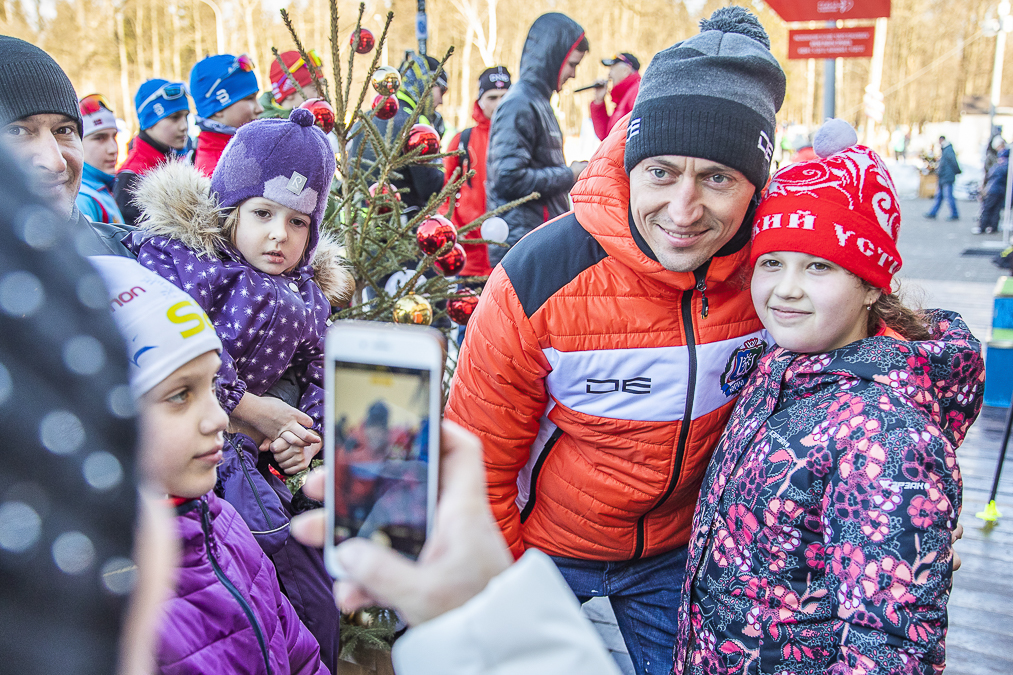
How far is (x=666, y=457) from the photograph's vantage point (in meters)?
1.98

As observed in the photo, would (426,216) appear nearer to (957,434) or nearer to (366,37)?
(366,37)

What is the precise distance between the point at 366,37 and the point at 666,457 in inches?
102

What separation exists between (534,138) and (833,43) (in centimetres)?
376

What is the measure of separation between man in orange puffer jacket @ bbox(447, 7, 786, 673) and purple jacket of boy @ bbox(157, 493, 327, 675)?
69 cm

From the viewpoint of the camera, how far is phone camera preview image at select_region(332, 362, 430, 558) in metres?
0.87

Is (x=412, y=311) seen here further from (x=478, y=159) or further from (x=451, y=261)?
(x=478, y=159)

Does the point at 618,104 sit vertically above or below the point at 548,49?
below

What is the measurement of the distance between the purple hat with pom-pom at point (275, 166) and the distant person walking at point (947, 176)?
19.5 metres

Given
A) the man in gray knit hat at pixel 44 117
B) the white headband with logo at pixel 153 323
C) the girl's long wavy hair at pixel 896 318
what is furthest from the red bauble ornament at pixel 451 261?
the white headband with logo at pixel 153 323

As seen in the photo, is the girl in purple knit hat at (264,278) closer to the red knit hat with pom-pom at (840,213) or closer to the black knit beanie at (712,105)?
the black knit beanie at (712,105)

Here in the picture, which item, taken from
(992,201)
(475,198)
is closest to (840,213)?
(475,198)

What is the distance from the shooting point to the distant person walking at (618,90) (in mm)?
6414

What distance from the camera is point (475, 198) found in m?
5.61

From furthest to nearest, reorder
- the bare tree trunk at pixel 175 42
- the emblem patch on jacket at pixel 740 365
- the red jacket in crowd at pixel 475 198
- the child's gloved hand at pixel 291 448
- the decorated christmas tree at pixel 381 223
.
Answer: the bare tree trunk at pixel 175 42
the red jacket in crowd at pixel 475 198
the decorated christmas tree at pixel 381 223
the child's gloved hand at pixel 291 448
the emblem patch on jacket at pixel 740 365
